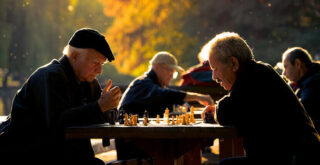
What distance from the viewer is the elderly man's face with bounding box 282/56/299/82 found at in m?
4.73

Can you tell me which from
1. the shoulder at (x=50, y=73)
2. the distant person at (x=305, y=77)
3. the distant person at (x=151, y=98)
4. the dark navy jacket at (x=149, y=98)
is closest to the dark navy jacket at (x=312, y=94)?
the distant person at (x=305, y=77)

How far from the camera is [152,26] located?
1708 cm

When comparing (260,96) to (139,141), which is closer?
(260,96)

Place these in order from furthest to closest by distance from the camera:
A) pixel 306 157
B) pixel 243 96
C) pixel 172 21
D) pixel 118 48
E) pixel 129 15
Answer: pixel 118 48 < pixel 129 15 < pixel 172 21 < pixel 243 96 < pixel 306 157

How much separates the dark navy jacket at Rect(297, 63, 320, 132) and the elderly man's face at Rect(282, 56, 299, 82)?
13 cm

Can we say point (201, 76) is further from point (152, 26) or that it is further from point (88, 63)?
point (152, 26)

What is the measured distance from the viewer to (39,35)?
845 inches

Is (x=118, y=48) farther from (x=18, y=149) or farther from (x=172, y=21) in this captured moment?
(x=18, y=149)

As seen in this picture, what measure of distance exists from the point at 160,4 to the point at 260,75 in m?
14.3

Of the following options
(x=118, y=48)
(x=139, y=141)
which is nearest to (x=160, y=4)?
(x=118, y=48)

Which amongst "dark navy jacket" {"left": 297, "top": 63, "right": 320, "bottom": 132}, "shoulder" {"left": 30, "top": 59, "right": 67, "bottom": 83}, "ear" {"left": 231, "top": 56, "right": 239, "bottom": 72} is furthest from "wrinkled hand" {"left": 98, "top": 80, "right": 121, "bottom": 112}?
"dark navy jacket" {"left": 297, "top": 63, "right": 320, "bottom": 132}

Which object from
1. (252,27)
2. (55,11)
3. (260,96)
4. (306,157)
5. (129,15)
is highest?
(55,11)

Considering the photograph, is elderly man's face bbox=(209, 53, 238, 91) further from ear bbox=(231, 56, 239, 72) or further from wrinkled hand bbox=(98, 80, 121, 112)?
wrinkled hand bbox=(98, 80, 121, 112)

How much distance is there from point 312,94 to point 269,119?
1916mm
